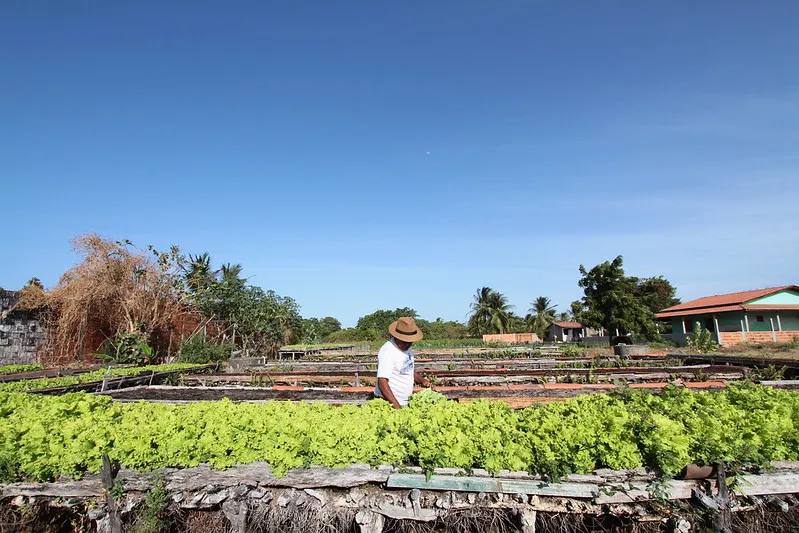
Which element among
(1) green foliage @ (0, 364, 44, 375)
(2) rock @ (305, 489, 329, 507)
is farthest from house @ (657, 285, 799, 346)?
(1) green foliage @ (0, 364, 44, 375)

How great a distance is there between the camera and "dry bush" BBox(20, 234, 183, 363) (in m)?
15.7

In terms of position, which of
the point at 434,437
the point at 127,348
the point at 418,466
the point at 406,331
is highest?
the point at 406,331

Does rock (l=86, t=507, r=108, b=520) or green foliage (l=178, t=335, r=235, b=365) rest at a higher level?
green foliage (l=178, t=335, r=235, b=365)

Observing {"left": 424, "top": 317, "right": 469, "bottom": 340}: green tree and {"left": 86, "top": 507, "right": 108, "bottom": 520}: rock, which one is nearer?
{"left": 86, "top": 507, "right": 108, "bottom": 520}: rock

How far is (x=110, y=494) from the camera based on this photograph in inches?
157

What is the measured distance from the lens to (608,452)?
371cm

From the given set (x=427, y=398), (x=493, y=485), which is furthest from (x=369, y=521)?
(x=427, y=398)

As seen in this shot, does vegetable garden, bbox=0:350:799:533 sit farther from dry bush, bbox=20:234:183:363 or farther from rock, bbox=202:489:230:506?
dry bush, bbox=20:234:183:363

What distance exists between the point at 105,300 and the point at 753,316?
37.6 meters

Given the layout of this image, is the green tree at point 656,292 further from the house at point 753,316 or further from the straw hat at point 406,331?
the straw hat at point 406,331

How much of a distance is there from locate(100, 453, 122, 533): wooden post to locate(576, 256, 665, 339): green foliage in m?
30.1

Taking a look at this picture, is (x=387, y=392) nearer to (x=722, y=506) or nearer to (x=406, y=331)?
(x=406, y=331)

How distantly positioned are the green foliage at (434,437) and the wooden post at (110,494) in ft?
0.31

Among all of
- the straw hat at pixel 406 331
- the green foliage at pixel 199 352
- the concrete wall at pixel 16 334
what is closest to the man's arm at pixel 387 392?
the straw hat at pixel 406 331
